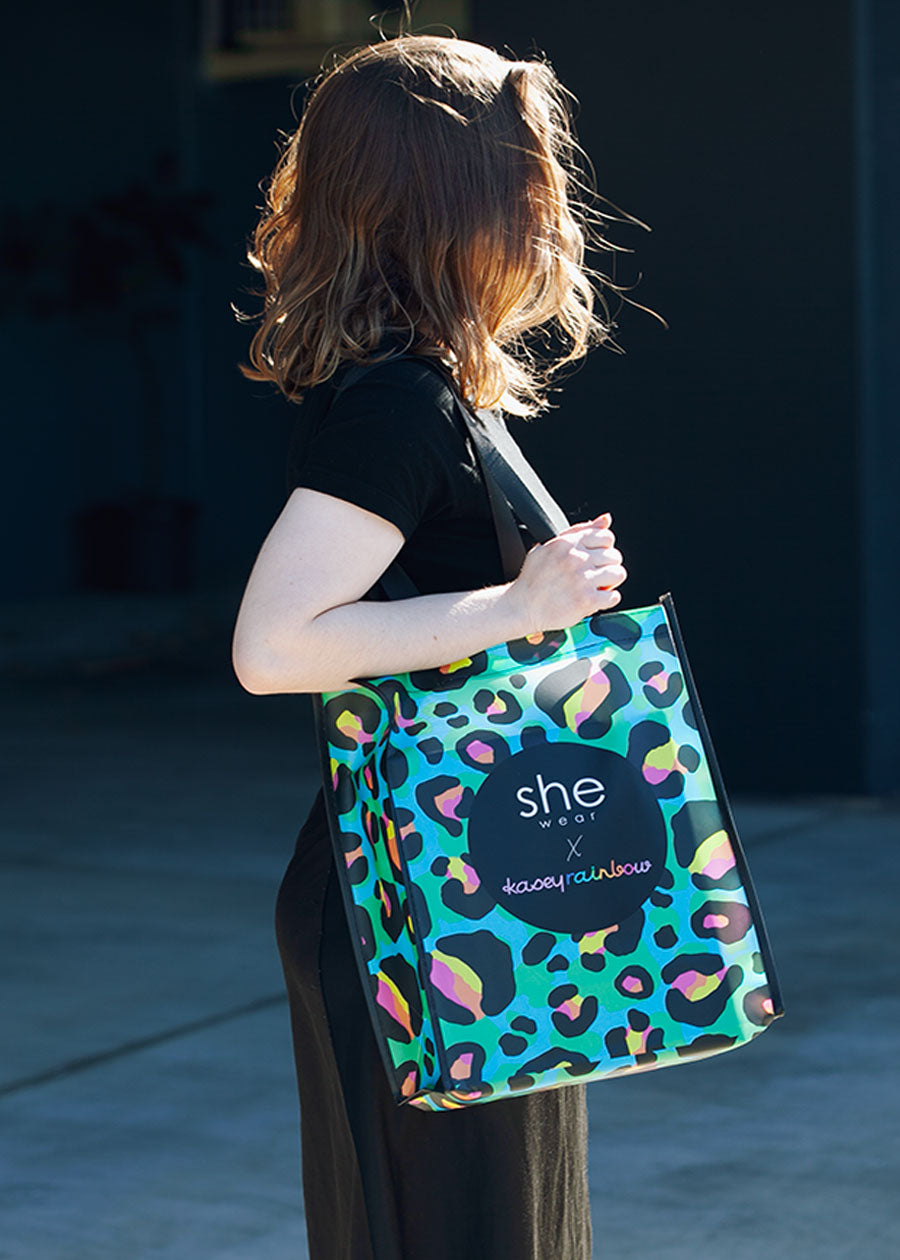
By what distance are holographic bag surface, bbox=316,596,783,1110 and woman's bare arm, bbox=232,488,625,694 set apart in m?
0.03

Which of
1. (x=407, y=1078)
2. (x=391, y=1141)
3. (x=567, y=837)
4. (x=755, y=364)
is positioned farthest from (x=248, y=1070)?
(x=755, y=364)

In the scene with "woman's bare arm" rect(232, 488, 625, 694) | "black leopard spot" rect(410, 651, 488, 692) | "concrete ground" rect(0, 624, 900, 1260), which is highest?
"woman's bare arm" rect(232, 488, 625, 694)

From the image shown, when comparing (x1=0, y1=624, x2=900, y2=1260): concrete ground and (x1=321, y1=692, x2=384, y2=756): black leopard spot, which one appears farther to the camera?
(x1=0, y1=624, x2=900, y2=1260): concrete ground

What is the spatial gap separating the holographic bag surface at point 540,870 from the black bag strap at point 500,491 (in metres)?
0.10

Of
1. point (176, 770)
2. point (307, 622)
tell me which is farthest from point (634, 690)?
point (176, 770)

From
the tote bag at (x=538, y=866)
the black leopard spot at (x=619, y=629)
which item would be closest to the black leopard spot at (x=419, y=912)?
the tote bag at (x=538, y=866)

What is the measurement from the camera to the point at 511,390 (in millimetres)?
2094

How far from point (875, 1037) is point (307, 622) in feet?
8.97

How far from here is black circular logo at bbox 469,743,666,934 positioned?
1.77m

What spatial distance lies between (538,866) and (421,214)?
635 millimetres

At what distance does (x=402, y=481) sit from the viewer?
1775 millimetres

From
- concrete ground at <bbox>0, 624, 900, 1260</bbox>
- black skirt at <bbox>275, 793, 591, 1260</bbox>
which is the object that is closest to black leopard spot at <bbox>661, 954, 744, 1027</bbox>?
black skirt at <bbox>275, 793, 591, 1260</bbox>

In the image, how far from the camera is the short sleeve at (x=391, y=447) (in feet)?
5.81

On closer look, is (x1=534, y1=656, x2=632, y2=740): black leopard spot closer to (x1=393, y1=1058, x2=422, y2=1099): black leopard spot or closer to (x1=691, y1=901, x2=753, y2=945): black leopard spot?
(x1=691, y1=901, x2=753, y2=945): black leopard spot
